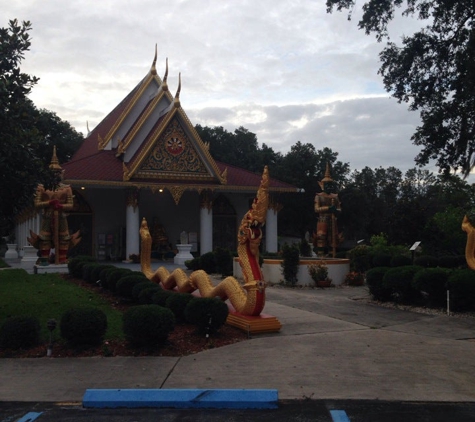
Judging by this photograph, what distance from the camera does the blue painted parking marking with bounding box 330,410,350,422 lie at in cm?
495

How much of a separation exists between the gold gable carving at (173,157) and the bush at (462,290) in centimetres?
1636

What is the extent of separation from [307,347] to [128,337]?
261 cm

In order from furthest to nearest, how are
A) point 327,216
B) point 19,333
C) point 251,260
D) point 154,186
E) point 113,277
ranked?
1. point 154,186
2. point 327,216
3. point 113,277
4. point 251,260
5. point 19,333

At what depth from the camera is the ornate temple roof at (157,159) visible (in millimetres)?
24766

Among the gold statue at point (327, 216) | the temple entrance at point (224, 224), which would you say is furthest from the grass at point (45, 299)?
the temple entrance at point (224, 224)

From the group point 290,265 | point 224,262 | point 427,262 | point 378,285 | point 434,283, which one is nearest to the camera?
point 434,283

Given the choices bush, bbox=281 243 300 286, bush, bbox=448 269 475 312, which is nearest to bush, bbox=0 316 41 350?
bush, bbox=448 269 475 312

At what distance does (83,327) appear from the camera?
7.60 m

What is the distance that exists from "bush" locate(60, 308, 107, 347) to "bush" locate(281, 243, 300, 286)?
31.8 feet

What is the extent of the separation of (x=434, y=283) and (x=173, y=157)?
1629cm

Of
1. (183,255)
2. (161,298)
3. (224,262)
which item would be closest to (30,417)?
(161,298)

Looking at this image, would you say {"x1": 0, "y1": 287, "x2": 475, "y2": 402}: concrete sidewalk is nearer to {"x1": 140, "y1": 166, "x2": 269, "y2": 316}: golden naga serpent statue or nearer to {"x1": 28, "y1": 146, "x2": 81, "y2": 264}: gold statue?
{"x1": 140, "y1": 166, "x2": 269, "y2": 316}: golden naga serpent statue

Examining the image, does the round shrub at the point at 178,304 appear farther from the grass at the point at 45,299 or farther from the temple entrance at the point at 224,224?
the temple entrance at the point at 224,224

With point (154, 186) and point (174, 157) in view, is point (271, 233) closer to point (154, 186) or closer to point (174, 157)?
point (174, 157)
